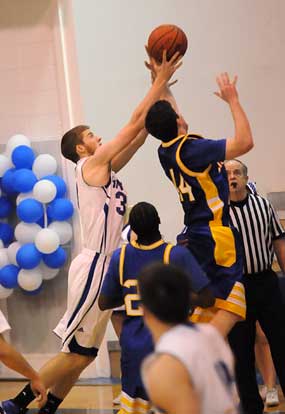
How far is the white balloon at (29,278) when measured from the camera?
6.70m

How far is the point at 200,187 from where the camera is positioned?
14.6 ft

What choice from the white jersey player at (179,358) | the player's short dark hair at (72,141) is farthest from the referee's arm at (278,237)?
the white jersey player at (179,358)

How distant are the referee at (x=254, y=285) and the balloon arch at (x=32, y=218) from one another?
172cm

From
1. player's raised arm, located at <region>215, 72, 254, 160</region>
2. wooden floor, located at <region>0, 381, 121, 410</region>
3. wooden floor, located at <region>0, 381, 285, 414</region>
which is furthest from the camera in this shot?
wooden floor, located at <region>0, 381, 121, 410</region>

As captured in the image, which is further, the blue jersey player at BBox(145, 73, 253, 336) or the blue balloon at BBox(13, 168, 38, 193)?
the blue balloon at BBox(13, 168, 38, 193)

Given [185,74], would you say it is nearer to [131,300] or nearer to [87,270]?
[87,270]

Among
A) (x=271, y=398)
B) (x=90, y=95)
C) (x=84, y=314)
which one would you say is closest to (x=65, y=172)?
(x=90, y=95)

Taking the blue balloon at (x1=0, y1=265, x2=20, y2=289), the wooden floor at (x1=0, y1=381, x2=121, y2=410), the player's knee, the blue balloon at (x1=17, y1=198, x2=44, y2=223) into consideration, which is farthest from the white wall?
the player's knee

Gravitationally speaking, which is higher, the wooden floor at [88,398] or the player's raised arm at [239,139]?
the player's raised arm at [239,139]

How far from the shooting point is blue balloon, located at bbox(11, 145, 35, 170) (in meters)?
6.68

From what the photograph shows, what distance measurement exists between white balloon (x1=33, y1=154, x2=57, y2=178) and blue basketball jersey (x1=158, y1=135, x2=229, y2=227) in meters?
2.31

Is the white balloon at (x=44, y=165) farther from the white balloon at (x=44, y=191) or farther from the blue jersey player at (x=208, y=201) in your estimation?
the blue jersey player at (x=208, y=201)

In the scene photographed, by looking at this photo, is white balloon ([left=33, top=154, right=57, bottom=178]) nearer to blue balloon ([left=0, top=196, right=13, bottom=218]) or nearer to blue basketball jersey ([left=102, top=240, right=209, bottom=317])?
blue balloon ([left=0, top=196, right=13, bottom=218])

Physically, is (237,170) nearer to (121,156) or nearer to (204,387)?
(121,156)
